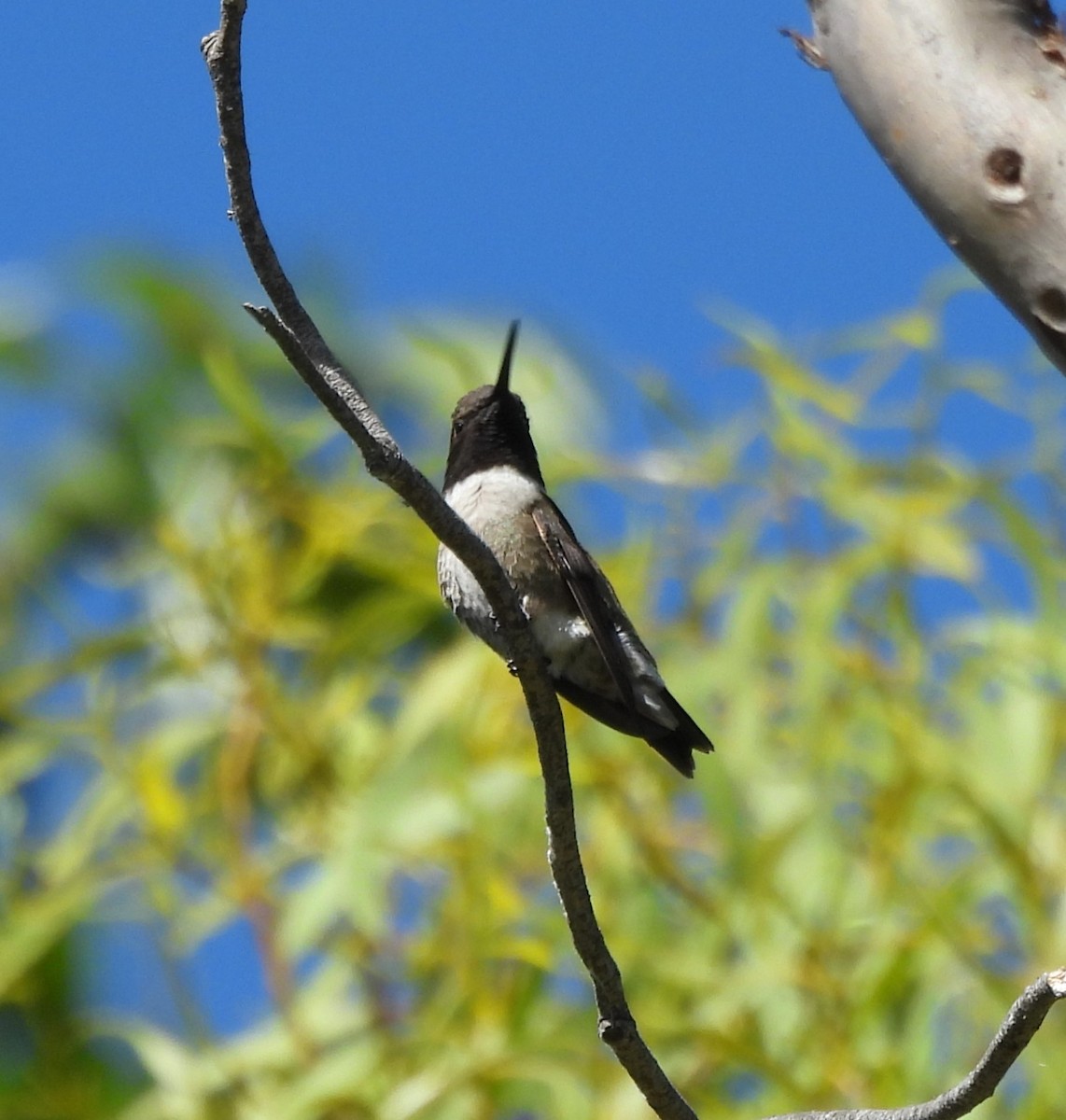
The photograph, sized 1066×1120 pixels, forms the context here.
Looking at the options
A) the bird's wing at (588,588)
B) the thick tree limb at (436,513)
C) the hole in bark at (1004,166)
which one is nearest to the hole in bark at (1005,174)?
the hole in bark at (1004,166)

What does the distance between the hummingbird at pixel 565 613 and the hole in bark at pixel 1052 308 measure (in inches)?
49.5

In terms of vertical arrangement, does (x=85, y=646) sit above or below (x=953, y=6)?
above

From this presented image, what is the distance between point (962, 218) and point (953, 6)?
1.06ft

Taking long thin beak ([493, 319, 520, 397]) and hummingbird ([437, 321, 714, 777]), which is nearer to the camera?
long thin beak ([493, 319, 520, 397])

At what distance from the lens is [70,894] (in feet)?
15.1

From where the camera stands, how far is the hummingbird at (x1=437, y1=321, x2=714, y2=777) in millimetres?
3324

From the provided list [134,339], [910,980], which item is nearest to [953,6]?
[910,980]

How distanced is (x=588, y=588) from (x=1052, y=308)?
4.46 feet

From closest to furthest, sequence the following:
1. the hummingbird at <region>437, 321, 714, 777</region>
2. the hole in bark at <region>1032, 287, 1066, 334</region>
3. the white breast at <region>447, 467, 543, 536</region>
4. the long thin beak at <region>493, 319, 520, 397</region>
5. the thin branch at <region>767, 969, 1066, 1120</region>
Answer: the thin branch at <region>767, 969, 1066, 1120</region>
the hole in bark at <region>1032, 287, 1066, 334</region>
the long thin beak at <region>493, 319, 520, 397</region>
the hummingbird at <region>437, 321, 714, 777</region>
the white breast at <region>447, 467, 543, 536</region>

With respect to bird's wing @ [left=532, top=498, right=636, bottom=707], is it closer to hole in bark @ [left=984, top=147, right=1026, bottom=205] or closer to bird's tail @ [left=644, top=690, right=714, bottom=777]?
bird's tail @ [left=644, top=690, right=714, bottom=777]

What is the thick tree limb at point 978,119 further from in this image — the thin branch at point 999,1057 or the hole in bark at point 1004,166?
the thin branch at point 999,1057

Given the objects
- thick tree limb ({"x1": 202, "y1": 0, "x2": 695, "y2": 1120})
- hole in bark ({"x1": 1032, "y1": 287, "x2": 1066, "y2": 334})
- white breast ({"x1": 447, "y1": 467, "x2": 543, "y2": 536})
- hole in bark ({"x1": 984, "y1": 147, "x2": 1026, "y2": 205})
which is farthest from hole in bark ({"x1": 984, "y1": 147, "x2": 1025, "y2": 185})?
white breast ({"x1": 447, "y1": 467, "x2": 543, "y2": 536})

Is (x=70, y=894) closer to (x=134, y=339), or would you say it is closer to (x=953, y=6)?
(x=953, y=6)

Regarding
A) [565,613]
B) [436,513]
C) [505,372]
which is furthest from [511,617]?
[505,372]
